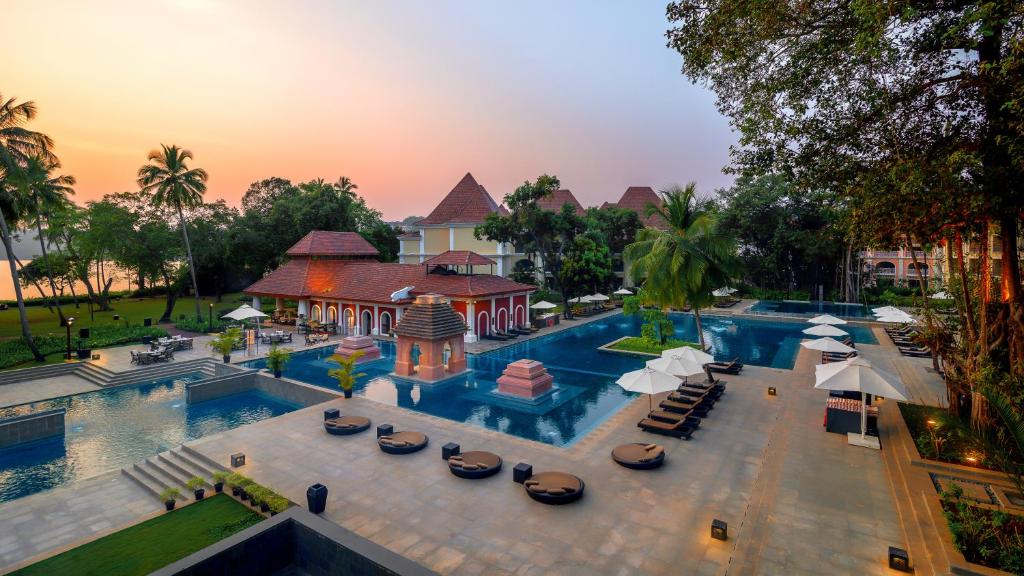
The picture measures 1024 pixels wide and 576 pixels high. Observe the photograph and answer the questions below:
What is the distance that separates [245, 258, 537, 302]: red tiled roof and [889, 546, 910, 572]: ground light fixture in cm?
2358

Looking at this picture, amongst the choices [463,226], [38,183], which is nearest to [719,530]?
[463,226]

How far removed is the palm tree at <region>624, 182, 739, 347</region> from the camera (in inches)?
795

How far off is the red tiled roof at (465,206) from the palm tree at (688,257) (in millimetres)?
24989

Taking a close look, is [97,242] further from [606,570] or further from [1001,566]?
[1001,566]

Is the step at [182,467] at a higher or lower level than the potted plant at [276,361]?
lower

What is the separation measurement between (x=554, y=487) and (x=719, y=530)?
3.32 metres

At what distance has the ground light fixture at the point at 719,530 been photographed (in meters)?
8.69

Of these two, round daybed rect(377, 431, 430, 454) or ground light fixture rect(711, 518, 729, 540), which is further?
round daybed rect(377, 431, 430, 454)

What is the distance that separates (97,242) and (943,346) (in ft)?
158

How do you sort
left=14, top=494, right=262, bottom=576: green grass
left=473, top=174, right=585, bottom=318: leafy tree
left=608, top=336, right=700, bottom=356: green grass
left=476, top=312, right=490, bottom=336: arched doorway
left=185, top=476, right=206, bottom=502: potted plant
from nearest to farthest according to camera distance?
left=14, top=494, right=262, bottom=576: green grass → left=185, top=476, right=206, bottom=502: potted plant → left=608, top=336, right=700, bottom=356: green grass → left=476, top=312, right=490, bottom=336: arched doorway → left=473, top=174, right=585, bottom=318: leafy tree

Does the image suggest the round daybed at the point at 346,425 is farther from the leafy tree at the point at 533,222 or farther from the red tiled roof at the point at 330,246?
the red tiled roof at the point at 330,246

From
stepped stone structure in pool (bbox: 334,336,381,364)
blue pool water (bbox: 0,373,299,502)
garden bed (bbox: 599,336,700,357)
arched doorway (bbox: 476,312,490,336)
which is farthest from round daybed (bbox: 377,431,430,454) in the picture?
arched doorway (bbox: 476,312,490,336)

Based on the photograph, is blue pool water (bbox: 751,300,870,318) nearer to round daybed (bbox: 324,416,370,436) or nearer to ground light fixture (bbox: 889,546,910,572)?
ground light fixture (bbox: 889,546,910,572)

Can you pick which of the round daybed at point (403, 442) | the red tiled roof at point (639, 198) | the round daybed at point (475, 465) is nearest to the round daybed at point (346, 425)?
the round daybed at point (403, 442)
